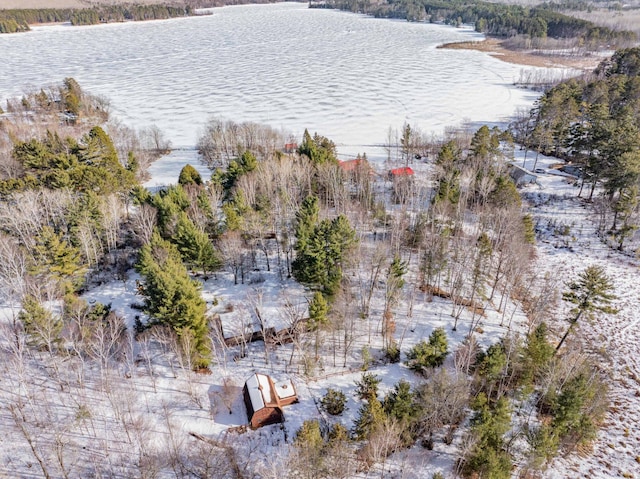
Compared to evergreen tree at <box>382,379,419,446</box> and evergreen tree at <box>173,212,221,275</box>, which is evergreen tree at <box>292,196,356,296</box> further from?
evergreen tree at <box>382,379,419,446</box>

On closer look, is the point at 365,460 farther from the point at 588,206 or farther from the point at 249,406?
the point at 588,206

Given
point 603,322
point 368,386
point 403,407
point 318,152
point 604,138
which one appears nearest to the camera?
point 403,407

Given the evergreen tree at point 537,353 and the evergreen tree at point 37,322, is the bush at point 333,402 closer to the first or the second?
the evergreen tree at point 537,353

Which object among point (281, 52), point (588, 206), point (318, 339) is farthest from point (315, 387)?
point (281, 52)

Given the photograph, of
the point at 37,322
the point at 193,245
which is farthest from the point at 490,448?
the point at 37,322

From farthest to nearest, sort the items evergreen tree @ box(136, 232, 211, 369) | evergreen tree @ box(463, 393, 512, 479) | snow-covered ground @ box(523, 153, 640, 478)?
1. evergreen tree @ box(136, 232, 211, 369)
2. snow-covered ground @ box(523, 153, 640, 478)
3. evergreen tree @ box(463, 393, 512, 479)

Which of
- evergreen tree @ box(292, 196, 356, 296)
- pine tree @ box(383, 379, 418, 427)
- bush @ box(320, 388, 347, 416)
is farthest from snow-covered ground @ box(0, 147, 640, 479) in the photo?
evergreen tree @ box(292, 196, 356, 296)

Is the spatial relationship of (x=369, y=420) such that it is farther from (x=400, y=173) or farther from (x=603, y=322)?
(x=400, y=173)
